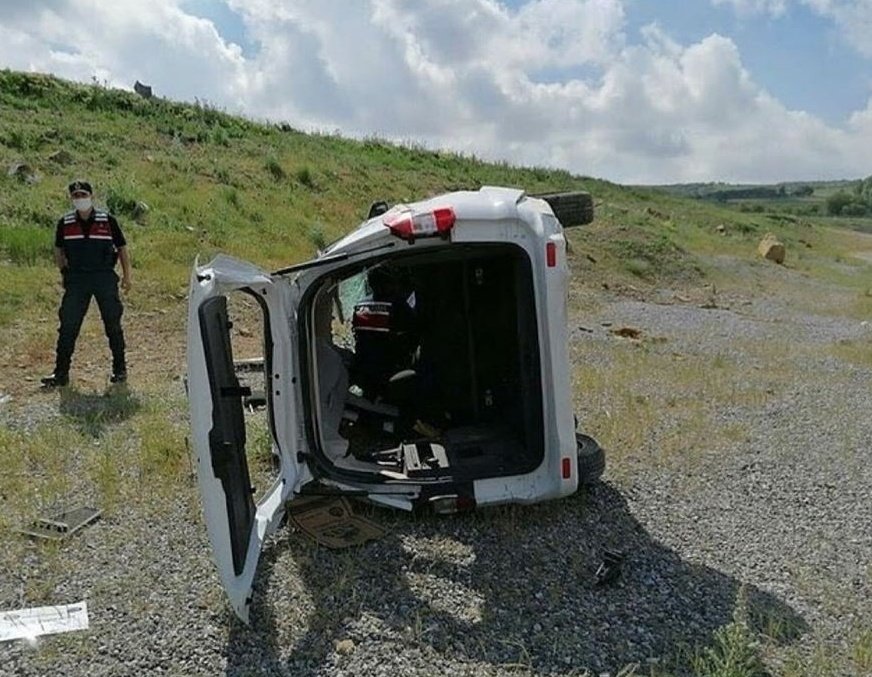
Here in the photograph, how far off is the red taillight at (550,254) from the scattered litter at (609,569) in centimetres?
151

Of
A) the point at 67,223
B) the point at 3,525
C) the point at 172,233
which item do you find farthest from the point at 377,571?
the point at 172,233

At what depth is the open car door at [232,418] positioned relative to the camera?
301cm

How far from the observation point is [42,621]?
10.7ft

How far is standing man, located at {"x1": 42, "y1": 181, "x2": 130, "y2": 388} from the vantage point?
670 centimetres


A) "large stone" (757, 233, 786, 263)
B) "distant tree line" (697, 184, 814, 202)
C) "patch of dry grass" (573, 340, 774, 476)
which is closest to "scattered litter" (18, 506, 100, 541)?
"patch of dry grass" (573, 340, 774, 476)

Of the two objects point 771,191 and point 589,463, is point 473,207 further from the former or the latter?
point 771,191

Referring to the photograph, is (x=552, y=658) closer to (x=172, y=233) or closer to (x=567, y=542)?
(x=567, y=542)

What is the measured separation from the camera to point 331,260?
13.4 feet

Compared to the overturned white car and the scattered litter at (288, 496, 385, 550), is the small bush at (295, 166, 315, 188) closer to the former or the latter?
the overturned white car

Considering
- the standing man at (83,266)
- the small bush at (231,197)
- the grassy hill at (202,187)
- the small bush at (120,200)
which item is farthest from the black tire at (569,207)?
the small bush at (231,197)

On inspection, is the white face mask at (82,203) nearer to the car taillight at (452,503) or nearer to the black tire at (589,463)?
the car taillight at (452,503)

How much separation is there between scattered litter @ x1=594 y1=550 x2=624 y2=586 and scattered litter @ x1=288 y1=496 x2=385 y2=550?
117 centimetres

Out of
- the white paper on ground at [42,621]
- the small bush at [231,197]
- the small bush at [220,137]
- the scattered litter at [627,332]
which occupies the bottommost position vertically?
the white paper on ground at [42,621]

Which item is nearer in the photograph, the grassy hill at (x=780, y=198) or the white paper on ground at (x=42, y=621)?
the white paper on ground at (x=42, y=621)
